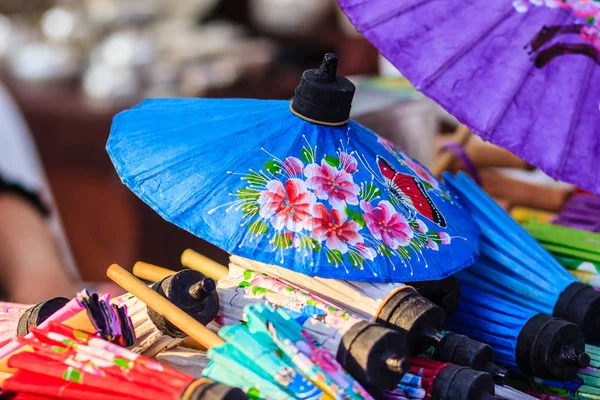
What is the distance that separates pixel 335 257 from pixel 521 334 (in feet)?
1.14

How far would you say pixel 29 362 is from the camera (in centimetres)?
88

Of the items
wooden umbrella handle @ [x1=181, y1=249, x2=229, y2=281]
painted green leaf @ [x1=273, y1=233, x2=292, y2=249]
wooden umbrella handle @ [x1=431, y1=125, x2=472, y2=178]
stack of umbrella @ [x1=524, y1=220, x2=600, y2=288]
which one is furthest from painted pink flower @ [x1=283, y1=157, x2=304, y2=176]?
wooden umbrella handle @ [x1=431, y1=125, x2=472, y2=178]

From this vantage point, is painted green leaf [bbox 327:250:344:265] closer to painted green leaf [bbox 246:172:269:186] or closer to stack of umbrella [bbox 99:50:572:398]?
stack of umbrella [bbox 99:50:572:398]

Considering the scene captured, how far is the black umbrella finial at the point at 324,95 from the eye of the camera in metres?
1.08

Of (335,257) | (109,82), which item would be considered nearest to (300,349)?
(335,257)

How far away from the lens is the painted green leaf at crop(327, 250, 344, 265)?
962mm

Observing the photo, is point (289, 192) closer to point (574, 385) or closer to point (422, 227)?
point (422, 227)

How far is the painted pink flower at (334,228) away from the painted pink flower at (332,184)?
0.7 inches

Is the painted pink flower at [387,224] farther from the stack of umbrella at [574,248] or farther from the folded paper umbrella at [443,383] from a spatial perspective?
the stack of umbrella at [574,248]

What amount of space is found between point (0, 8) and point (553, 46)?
155 inches

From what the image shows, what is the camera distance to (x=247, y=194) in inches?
39.1

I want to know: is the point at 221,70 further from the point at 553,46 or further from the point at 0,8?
the point at 553,46

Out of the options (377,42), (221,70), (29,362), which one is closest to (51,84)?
(221,70)

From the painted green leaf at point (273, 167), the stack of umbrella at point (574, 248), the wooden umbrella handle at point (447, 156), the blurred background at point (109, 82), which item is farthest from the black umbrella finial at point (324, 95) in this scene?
the blurred background at point (109, 82)
